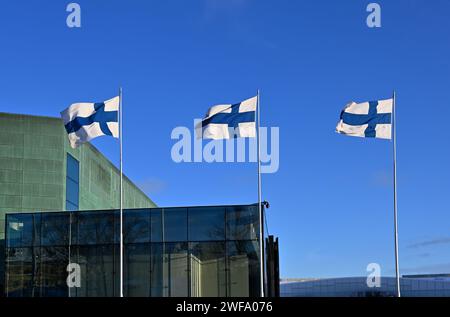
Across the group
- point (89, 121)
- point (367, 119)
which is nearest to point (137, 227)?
point (89, 121)

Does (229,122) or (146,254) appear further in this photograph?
(146,254)

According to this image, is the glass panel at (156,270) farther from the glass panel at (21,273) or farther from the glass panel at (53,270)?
the glass panel at (21,273)

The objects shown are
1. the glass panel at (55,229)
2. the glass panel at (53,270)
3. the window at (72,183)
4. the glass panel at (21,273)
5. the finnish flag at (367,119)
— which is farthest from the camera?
the window at (72,183)

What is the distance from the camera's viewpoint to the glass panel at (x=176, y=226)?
36375mm

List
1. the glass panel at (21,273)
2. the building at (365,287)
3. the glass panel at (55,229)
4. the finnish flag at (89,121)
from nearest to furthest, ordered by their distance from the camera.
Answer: the finnish flag at (89,121) < the glass panel at (21,273) < the glass panel at (55,229) < the building at (365,287)

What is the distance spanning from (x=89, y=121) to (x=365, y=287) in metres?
79.6

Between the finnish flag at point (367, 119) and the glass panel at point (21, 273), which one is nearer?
the finnish flag at point (367, 119)

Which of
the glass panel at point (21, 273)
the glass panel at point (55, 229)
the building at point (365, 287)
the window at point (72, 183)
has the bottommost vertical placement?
the building at point (365, 287)

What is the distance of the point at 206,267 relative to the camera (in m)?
36.1

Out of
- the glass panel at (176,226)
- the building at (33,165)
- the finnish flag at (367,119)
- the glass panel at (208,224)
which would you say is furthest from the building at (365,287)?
the finnish flag at (367,119)

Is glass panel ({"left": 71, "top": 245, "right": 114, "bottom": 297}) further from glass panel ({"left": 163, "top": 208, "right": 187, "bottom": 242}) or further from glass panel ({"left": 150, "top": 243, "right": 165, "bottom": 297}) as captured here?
glass panel ({"left": 163, "top": 208, "right": 187, "bottom": 242})

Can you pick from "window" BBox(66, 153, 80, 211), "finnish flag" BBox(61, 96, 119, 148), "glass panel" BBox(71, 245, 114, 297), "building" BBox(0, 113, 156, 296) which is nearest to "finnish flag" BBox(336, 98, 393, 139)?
"finnish flag" BBox(61, 96, 119, 148)

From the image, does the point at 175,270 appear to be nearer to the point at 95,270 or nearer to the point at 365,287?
the point at 95,270
